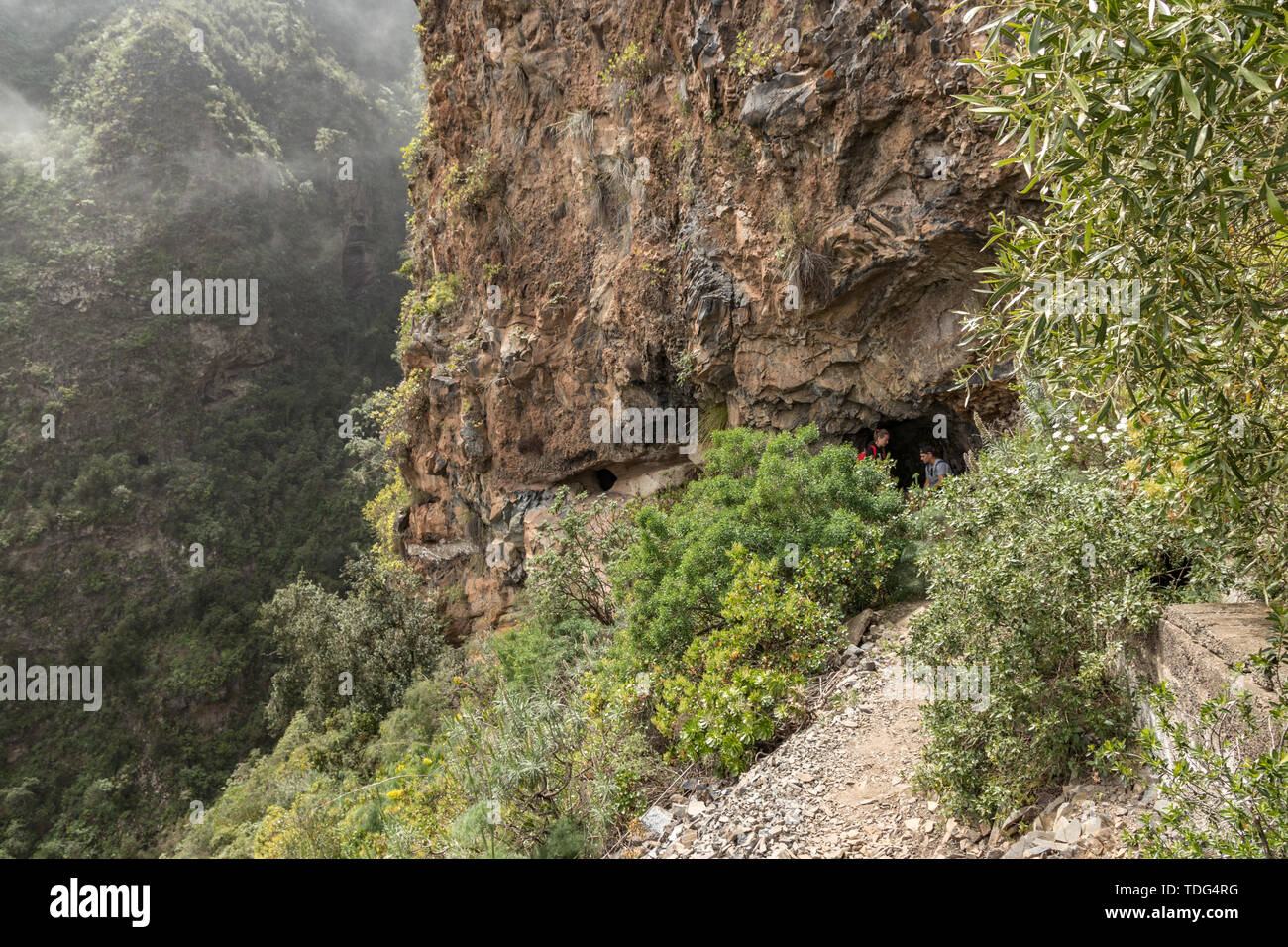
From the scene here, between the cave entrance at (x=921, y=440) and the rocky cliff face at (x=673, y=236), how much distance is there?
0.04 meters

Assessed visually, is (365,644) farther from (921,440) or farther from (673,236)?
(921,440)

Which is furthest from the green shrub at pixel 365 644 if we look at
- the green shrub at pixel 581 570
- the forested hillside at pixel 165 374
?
the forested hillside at pixel 165 374

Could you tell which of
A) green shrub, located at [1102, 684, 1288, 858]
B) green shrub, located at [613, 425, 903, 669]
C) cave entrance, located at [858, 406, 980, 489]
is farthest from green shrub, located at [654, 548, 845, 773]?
cave entrance, located at [858, 406, 980, 489]

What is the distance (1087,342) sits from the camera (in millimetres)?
2389

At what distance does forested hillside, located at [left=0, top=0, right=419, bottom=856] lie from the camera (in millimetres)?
25297

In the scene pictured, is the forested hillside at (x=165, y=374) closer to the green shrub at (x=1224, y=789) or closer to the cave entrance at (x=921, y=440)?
the cave entrance at (x=921, y=440)

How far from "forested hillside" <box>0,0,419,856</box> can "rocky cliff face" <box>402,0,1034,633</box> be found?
16741 mm

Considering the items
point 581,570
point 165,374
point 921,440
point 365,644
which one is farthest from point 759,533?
point 165,374

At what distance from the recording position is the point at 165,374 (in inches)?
1273

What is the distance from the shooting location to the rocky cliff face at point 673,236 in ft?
25.1

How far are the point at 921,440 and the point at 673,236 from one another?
4566mm

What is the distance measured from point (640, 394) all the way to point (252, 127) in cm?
4009

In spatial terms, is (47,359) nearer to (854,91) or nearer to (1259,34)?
(854,91)

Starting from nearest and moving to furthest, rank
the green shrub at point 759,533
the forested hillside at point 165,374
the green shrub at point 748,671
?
the green shrub at point 748,671 → the green shrub at point 759,533 → the forested hillside at point 165,374
